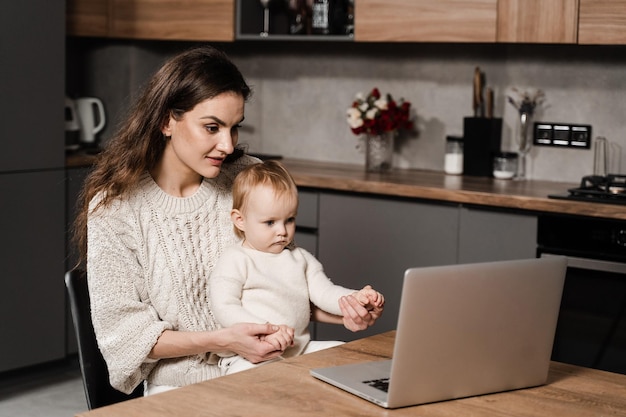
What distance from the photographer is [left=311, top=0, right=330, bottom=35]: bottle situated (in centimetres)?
402

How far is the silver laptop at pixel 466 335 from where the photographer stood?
1.46 meters

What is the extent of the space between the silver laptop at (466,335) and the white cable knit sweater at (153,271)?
48cm

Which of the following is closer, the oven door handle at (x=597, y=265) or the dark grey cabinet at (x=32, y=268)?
the oven door handle at (x=597, y=265)

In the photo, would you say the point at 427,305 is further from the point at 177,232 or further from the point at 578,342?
the point at 578,342

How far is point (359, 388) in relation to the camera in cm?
157

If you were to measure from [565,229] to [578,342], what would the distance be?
39cm

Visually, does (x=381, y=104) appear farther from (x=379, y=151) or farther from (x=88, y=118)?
(x=88, y=118)

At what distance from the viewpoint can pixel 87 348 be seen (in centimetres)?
194

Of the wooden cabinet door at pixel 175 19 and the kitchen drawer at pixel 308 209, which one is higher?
the wooden cabinet door at pixel 175 19

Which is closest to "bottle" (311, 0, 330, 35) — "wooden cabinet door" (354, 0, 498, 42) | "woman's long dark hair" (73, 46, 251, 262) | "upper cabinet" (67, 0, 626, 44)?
"upper cabinet" (67, 0, 626, 44)

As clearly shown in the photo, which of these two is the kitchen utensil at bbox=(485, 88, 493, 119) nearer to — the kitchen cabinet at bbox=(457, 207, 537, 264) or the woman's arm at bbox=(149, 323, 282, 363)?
the kitchen cabinet at bbox=(457, 207, 537, 264)

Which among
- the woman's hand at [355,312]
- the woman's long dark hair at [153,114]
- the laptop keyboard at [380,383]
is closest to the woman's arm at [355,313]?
the woman's hand at [355,312]

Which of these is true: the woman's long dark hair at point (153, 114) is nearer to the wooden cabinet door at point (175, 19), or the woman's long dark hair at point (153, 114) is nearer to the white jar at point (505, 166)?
Answer: the white jar at point (505, 166)

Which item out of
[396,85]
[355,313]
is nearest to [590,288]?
[396,85]
